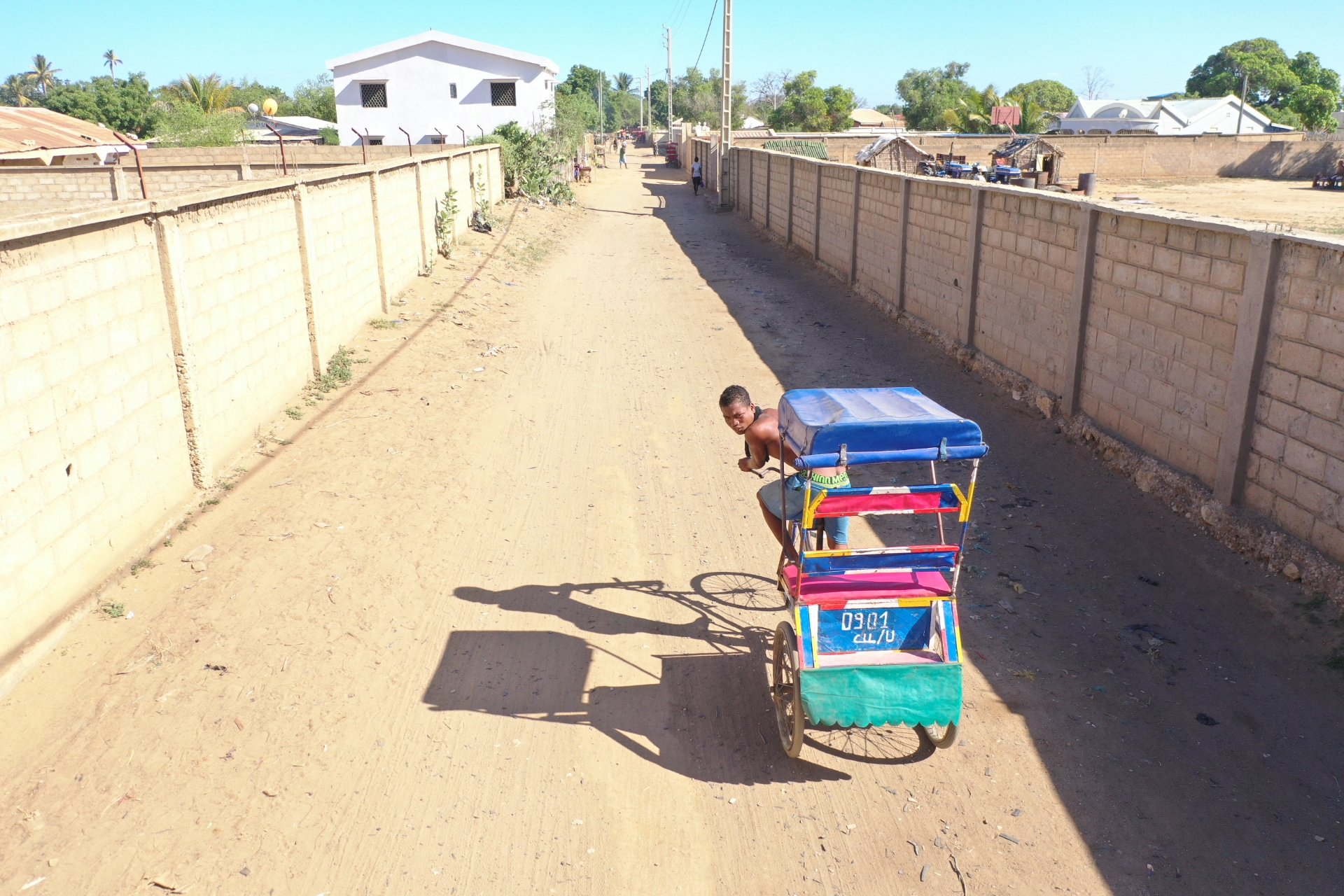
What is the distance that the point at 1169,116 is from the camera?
69875mm

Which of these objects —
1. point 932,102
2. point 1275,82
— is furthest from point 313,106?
point 1275,82

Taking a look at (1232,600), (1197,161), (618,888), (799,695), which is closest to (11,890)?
(618,888)

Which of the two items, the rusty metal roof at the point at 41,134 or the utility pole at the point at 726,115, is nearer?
the rusty metal roof at the point at 41,134

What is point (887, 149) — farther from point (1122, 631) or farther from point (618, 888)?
point (618, 888)

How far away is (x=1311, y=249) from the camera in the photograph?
5.77 m

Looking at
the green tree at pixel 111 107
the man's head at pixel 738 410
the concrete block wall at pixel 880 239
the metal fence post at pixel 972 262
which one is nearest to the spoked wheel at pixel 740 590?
the man's head at pixel 738 410

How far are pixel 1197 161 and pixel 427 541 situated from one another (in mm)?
52331

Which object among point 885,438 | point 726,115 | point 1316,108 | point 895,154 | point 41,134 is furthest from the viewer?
point 1316,108

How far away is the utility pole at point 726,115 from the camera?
102 ft

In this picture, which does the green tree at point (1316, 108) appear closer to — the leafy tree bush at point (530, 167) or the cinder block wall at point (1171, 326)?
the leafy tree bush at point (530, 167)

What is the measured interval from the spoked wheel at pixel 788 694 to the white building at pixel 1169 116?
7079 cm

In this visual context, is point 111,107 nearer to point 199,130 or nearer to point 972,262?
point 199,130

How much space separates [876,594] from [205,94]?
254 feet

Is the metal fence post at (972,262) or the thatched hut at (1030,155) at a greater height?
the thatched hut at (1030,155)
